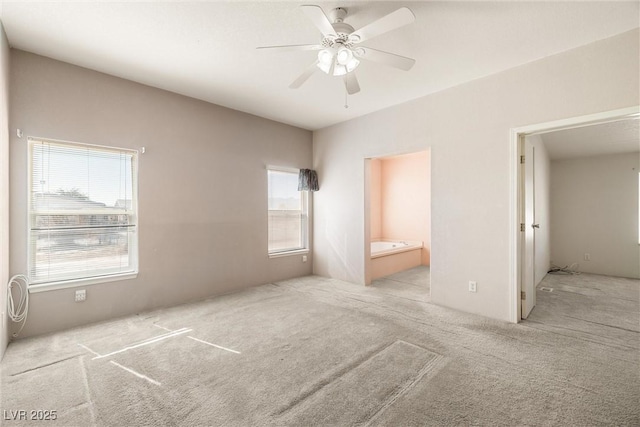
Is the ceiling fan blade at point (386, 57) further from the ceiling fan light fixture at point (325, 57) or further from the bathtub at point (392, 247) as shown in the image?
the bathtub at point (392, 247)

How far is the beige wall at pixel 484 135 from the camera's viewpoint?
2549 millimetres

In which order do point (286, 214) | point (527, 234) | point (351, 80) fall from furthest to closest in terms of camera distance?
point (286, 214) → point (527, 234) → point (351, 80)

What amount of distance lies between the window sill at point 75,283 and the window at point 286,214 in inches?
83.3

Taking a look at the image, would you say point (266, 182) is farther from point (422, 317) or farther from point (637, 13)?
point (637, 13)

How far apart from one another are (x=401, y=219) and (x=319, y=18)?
5.57 meters

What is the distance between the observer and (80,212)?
304 cm

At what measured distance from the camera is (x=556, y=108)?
9.11 ft

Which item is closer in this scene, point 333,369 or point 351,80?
point 333,369

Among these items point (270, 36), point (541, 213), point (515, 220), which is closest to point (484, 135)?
point (515, 220)

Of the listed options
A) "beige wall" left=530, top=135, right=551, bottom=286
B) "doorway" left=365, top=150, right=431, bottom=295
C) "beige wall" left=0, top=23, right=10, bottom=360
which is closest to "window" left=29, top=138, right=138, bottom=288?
"beige wall" left=0, top=23, right=10, bottom=360

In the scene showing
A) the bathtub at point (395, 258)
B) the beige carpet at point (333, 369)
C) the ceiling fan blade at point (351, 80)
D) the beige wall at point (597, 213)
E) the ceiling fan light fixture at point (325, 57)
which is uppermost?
the ceiling fan light fixture at point (325, 57)

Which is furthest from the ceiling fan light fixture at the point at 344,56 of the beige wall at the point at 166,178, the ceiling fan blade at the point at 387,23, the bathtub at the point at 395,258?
the bathtub at the point at 395,258

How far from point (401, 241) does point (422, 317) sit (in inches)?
142

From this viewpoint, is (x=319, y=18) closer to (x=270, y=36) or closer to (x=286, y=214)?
(x=270, y=36)
